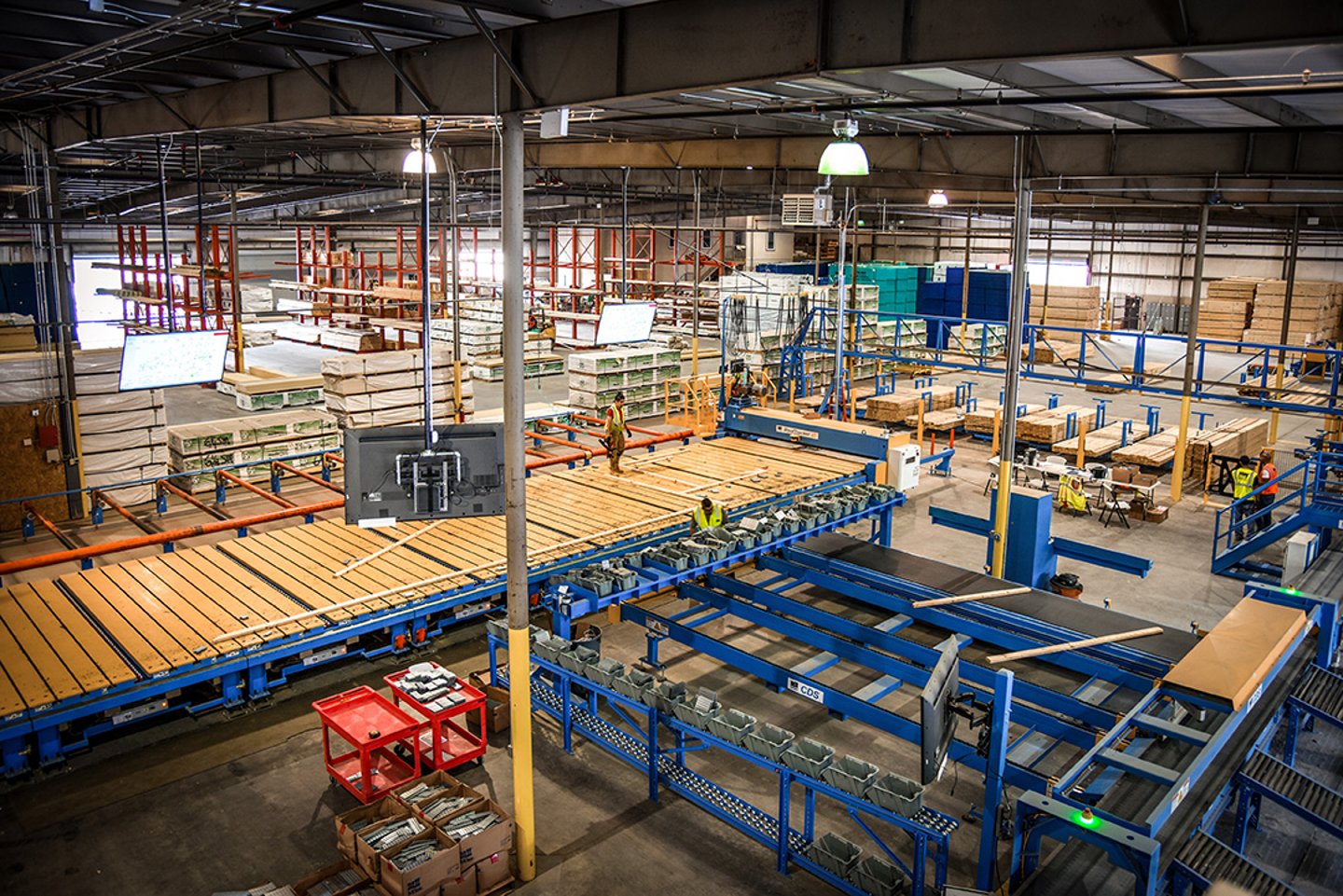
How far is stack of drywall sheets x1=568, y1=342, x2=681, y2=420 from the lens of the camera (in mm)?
21453

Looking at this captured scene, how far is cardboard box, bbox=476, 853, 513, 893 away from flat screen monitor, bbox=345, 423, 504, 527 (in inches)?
95.0

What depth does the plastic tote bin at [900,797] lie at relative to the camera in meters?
6.29

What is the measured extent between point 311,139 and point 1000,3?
1556 cm

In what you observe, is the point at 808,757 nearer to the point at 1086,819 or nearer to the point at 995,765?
the point at 995,765

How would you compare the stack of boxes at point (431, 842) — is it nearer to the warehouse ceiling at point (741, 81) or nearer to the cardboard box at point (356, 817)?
the cardboard box at point (356, 817)

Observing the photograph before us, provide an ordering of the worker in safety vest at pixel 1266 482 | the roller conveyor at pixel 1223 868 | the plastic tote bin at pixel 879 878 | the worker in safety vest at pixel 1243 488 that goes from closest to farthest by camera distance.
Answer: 1. the roller conveyor at pixel 1223 868
2. the plastic tote bin at pixel 879 878
3. the worker in safety vest at pixel 1266 482
4. the worker in safety vest at pixel 1243 488

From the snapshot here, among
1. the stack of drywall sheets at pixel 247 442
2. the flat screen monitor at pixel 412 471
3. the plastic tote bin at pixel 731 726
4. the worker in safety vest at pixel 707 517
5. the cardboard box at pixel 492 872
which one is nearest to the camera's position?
the cardboard box at pixel 492 872

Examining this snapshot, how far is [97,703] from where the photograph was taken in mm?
7531

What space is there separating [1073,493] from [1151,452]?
3.27 metres

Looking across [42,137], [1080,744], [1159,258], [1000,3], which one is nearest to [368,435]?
[1000,3]

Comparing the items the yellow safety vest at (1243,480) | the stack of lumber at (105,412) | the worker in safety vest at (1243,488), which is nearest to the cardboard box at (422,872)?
the stack of lumber at (105,412)

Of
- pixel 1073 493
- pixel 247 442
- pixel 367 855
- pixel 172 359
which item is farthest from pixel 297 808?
pixel 1073 493

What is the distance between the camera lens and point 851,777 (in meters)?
6.57

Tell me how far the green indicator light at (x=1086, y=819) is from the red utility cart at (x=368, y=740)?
4.87 meters
